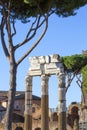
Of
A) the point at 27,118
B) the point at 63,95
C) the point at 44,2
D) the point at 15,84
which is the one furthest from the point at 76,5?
the point at 27,118

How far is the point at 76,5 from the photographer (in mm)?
16500

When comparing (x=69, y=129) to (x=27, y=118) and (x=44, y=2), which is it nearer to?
(x=27, y=118)

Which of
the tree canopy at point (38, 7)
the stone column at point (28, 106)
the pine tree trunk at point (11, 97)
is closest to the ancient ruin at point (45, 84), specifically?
the stone column at point (28, 106)

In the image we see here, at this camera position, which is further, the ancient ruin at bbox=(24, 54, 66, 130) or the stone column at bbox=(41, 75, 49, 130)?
the stone column at bbox=(41, 75, 49, 130)

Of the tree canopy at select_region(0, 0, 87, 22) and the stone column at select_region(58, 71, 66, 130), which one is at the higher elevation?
the tree canopy at select_region(0, 0, 87, 22)

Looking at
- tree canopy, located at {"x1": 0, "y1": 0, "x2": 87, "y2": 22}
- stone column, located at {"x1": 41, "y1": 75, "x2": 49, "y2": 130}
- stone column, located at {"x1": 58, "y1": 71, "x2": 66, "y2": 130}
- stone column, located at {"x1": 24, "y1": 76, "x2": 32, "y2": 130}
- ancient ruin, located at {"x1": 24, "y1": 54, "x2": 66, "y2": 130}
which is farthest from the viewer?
stone column, located at {"x1": 24, "y1": 76, "x2": 32, "y2": 130}

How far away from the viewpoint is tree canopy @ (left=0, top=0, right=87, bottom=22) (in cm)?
1583

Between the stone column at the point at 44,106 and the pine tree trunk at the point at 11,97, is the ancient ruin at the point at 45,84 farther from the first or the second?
the pine tree trunk at the point at 11,97

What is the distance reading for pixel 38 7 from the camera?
625 inches

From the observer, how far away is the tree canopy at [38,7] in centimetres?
1583

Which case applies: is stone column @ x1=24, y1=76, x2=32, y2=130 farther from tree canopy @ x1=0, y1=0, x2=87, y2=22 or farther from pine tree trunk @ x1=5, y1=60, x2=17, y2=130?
pine tree trunk @ x1=5, y1=60, x2=17, y2=130

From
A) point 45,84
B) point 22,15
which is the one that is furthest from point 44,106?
point 22,15

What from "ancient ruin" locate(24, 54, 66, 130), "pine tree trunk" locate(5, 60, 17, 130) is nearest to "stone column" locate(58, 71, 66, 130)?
"ancient ruin" locate(24, 54, 66, 130)

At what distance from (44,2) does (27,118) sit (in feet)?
31.1
